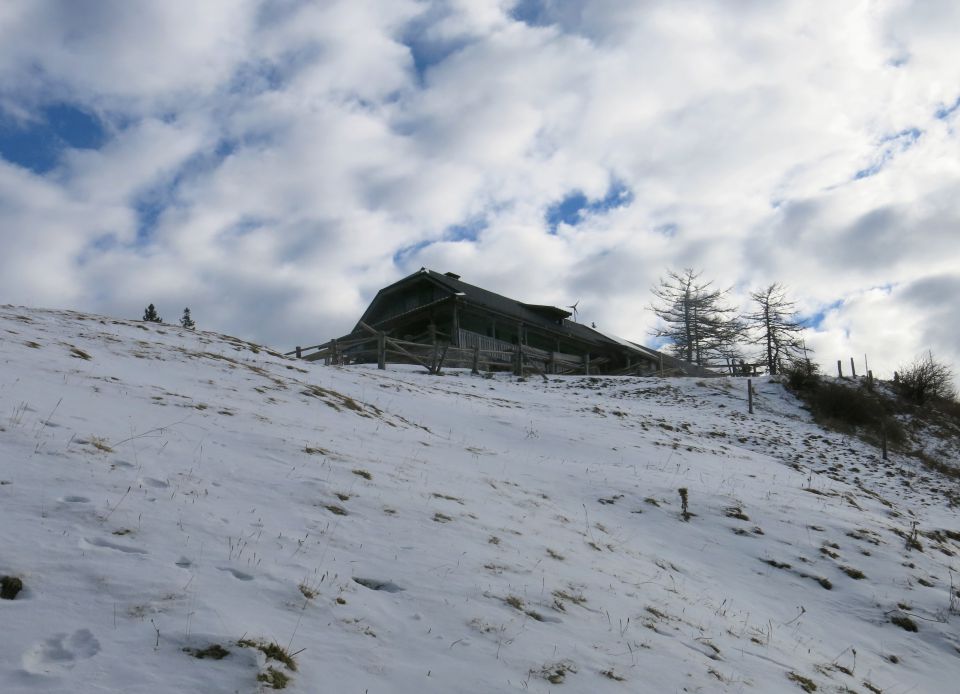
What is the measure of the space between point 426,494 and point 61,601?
14.7 ft

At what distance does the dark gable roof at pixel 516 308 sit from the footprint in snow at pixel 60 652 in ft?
90.9

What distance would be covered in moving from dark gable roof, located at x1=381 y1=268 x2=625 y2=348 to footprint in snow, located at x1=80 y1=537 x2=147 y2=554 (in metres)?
26.5

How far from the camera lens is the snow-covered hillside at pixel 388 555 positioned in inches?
157

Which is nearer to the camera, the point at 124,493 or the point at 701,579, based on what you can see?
the point at 124,493

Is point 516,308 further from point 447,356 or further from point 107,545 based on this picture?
point 107,545

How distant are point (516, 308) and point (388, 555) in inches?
1258

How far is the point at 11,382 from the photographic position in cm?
839

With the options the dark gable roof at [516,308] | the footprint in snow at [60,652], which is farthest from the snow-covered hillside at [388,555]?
the dark gable roof at [516,308]

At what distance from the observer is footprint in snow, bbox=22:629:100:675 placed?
130 inches

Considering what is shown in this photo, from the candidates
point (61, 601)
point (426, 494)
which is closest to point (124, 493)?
point (61, 601)

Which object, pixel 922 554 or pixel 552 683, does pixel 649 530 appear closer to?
pixel 922 554

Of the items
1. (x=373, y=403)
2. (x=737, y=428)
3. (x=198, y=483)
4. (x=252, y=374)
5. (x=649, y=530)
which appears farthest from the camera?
(x=737, y=428)

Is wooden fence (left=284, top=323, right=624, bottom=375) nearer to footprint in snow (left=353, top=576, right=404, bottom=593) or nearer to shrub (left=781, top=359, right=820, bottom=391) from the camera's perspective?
shrub (left=781, top=359, right=820, bottom=391)

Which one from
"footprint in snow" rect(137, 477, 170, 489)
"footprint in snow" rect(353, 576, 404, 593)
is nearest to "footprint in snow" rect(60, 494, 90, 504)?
→ "footprint in snow" rect(137, 477, 170, 489)
